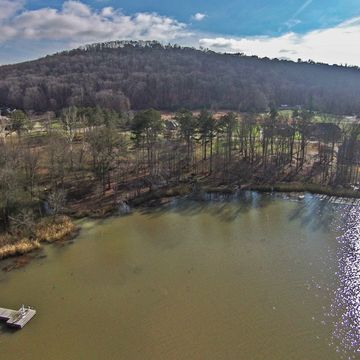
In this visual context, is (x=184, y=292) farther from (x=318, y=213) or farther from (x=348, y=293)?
(x=318, y=213)

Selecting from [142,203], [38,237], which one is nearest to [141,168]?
[142,203]

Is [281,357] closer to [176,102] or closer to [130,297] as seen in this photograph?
[130,297]

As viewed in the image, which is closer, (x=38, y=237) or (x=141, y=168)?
(x=38, y=237)

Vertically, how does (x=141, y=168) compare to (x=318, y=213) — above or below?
above

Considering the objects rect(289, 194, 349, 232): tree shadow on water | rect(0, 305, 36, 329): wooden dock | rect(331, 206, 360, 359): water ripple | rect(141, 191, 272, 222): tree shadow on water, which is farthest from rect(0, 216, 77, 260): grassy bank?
rect(331, 206, 360, 359): water ripple

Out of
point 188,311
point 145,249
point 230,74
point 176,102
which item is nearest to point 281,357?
point 188,311

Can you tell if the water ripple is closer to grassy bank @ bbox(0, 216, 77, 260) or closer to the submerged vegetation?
the submerged vegetation
